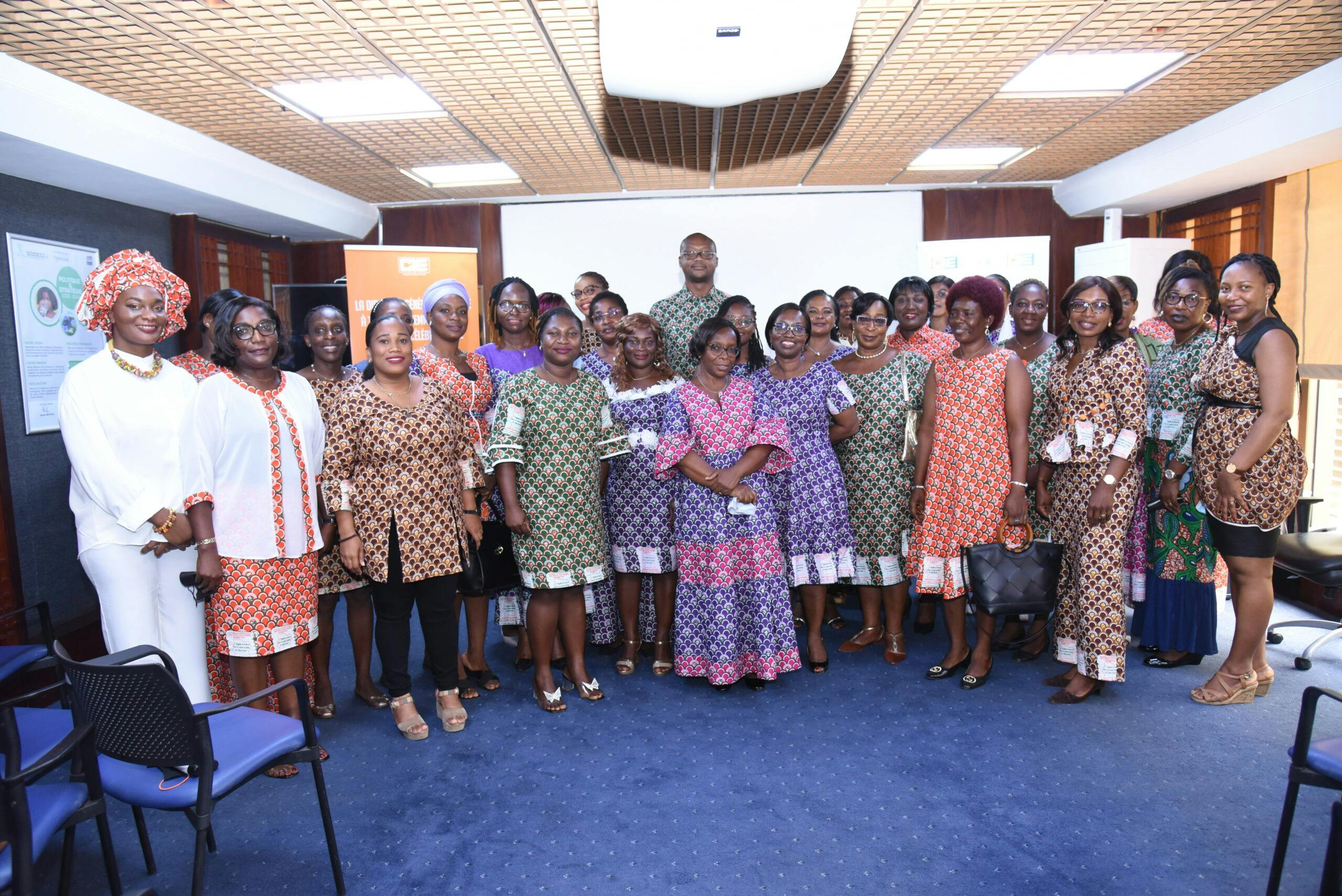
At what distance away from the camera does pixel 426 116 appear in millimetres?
4707

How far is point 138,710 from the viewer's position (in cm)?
189

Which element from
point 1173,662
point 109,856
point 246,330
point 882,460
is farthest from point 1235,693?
point 246,330

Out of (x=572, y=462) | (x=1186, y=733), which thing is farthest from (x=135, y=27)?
(x=1186, y=733)

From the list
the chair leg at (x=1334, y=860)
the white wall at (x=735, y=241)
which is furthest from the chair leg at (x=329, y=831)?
the white wall at (x=735, y=241)

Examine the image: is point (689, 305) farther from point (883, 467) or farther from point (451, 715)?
point (451, 715)

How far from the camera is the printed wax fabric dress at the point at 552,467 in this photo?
3225 mm

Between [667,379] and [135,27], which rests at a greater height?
[135,27]

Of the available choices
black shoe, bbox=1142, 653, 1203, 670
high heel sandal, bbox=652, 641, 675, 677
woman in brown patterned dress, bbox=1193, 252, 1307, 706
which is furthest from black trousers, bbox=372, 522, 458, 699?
black shoe, bbox=1142, 653, 1203, 670

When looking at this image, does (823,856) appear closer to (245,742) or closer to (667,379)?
(245,742)

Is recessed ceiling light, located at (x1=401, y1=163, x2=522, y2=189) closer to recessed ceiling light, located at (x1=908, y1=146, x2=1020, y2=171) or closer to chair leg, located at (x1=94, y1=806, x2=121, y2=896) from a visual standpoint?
recessed ceiling light, located at (x1=908, y1=146, x2=1020, y2=171)

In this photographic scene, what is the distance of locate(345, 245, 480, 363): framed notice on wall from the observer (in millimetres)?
6219

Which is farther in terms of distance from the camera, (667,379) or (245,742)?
(667,379)

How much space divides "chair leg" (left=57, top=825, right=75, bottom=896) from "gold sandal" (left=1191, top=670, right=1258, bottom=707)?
3951 mm

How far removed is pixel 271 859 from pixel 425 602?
99 cm
